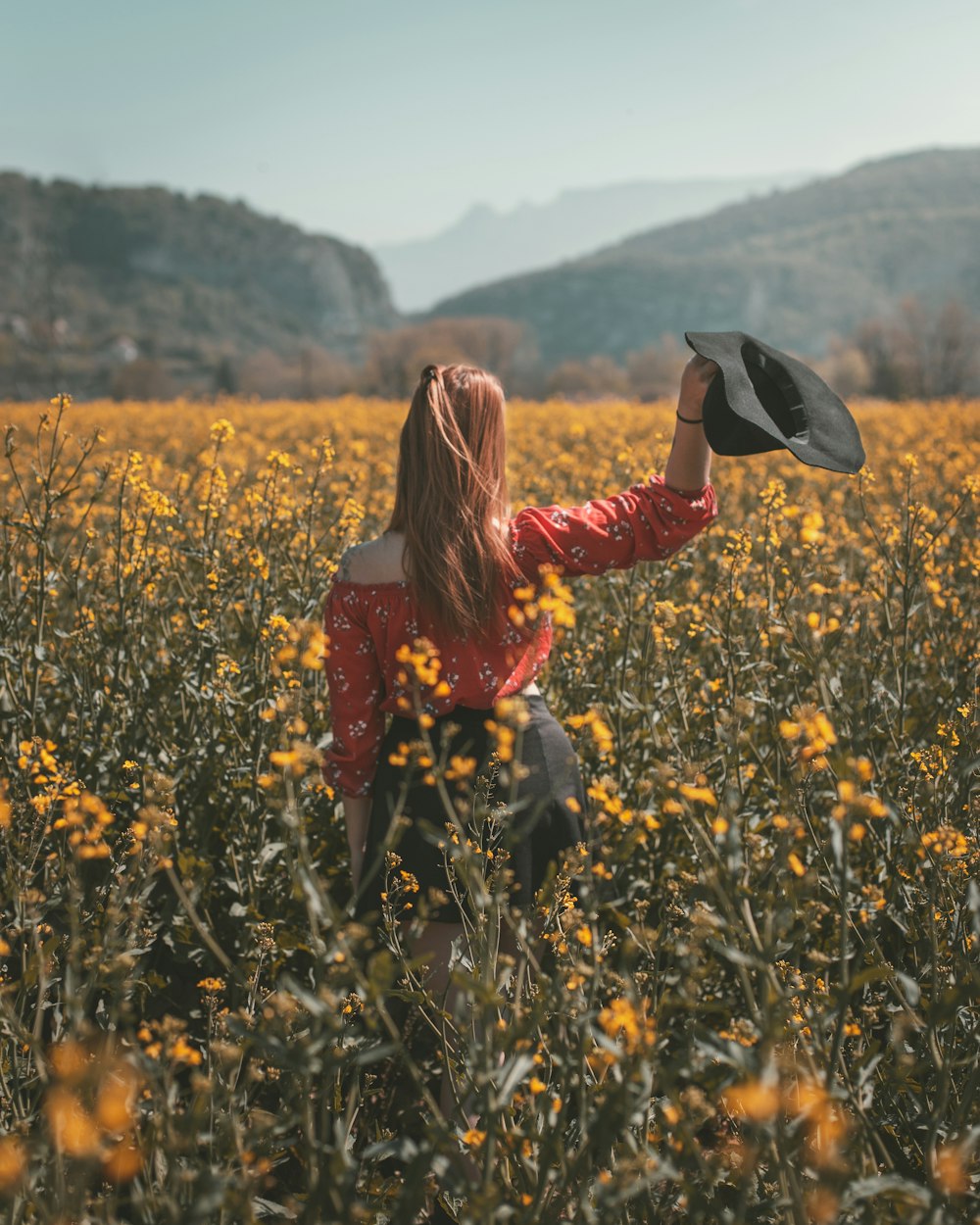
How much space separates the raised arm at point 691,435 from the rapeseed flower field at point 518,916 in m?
0.29

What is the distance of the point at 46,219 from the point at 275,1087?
119 m

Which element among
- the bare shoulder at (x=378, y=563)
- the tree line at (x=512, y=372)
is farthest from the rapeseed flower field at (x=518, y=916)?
the tree line at (x=512, y=372)

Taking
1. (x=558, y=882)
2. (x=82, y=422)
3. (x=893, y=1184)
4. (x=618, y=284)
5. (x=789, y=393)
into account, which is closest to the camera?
(x=893, y=1184)

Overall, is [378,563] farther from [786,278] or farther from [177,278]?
[786,278]

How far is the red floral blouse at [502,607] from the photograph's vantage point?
2240 millimetres

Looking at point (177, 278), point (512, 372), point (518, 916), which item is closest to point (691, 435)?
point (518, 916)

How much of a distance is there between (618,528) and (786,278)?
13637 centimetres

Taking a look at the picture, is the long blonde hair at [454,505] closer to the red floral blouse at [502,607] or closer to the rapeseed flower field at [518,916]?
the red floral blouse at [502,607]

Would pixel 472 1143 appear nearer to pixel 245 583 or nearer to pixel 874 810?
pixel 874 810

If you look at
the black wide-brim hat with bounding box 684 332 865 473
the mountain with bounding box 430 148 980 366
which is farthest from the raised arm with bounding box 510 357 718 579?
the mountain with bounding box 430 148 980 366

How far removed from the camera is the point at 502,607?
2.29 m

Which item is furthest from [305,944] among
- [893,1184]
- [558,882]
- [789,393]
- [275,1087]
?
[789,393]

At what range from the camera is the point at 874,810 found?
1284 mm

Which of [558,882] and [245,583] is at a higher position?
[245,583]
